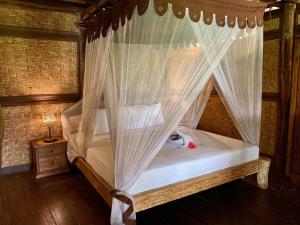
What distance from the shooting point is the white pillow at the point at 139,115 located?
77.9 inches

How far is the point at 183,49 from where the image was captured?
215cm

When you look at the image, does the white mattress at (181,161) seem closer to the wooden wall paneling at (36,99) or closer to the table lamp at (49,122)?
the table lamp at (49,122)

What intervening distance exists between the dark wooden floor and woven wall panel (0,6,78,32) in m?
2.20

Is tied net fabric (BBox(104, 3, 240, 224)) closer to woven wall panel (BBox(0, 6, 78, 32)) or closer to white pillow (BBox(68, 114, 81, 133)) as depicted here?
white pillow (BBox(68, 114, 81, 133))

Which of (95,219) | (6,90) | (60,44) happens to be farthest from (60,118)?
(95,219)

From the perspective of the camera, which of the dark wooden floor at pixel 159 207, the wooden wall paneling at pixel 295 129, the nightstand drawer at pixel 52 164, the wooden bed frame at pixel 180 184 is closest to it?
the wooden bed frame at pixel 180 184

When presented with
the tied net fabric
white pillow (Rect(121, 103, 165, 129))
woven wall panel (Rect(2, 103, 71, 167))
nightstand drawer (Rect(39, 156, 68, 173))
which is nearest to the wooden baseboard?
woven wall panel (Rect(2, 103, 71, 167))

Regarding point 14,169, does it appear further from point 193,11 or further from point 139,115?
point 193,11

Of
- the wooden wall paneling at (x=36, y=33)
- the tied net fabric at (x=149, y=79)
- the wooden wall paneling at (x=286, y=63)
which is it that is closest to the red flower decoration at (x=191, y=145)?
the tied net fabric at (x=149, y=79)

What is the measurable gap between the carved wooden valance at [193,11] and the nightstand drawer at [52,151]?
1685mm

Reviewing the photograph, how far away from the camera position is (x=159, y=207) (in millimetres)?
2607

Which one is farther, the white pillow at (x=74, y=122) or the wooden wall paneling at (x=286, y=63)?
the white pillow at (x=74, y=122)

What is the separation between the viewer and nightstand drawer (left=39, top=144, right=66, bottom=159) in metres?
3.27

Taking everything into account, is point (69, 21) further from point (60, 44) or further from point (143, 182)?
point (143, 182)
